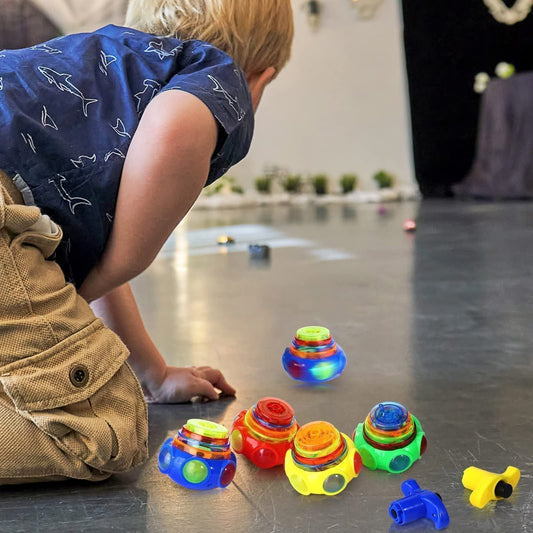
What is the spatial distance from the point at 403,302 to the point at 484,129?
4201 mm

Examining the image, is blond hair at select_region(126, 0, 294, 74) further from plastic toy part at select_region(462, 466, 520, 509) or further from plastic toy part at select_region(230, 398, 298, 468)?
plastic toy part at select_region(462, 466, 520, 509)

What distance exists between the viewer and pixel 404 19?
5934mm

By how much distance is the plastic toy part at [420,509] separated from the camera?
69 cm

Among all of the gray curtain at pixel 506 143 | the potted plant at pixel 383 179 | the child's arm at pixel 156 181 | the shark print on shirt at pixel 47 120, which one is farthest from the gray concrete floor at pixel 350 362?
the potted plant at pixel 383 179

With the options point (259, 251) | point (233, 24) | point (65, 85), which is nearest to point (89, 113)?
point (65, 85)

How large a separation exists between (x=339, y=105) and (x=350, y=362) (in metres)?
5.18

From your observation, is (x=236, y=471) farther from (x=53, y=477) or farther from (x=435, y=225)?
(x=435, y=225)

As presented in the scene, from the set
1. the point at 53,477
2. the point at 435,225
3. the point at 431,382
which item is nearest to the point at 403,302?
the point at 431,382

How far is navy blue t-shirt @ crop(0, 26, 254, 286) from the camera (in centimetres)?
87

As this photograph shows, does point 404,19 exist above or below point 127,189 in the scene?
below

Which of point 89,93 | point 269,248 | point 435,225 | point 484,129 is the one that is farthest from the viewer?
point 484,129

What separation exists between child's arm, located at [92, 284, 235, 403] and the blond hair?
1.24 feet

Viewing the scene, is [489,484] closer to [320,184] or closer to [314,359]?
[314,359]

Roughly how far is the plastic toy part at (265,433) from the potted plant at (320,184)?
199 inches
